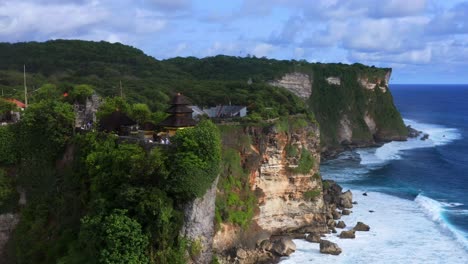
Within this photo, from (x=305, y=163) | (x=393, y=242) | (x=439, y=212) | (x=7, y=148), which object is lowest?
(x=393, y=242)

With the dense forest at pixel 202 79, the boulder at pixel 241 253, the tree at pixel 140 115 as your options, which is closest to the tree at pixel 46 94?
the dense forest at pixel 202 79

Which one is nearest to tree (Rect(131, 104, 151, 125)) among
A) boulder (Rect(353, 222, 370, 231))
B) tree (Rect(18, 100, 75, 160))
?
tree (Rect(18, 100, 75, 160))

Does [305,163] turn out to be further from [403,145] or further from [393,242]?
[403,145]

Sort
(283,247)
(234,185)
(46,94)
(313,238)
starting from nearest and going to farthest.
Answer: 1. (234,185)
2. (283,247)
3. (313,238)
4. (46,94)

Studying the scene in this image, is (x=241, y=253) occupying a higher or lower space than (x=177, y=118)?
lower

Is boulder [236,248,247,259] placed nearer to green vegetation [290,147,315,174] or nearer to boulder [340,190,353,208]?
green vegetation [290,147,315,174]

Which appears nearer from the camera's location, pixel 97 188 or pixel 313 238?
pixel 97 188

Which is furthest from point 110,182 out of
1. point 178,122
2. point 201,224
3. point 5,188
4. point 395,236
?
point 395,236
